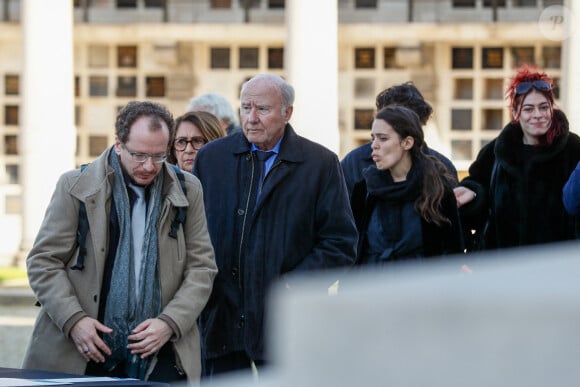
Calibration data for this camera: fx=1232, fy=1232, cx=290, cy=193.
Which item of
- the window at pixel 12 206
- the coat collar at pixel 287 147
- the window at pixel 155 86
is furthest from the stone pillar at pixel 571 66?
the coat collar at pixel 287 147

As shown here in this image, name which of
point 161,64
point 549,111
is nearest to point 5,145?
point 161,64

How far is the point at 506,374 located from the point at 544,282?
2.5 inches

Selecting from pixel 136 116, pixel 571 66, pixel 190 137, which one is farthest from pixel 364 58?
pixel 136 116

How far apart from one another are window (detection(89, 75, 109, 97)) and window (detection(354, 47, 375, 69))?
12.8 feet

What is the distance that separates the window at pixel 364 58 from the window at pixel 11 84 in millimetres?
5241

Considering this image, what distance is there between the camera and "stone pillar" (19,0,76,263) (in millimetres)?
15953

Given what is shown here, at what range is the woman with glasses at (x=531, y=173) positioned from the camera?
5.87 meters

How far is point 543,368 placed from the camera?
26.1 inches

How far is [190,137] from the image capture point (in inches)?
242

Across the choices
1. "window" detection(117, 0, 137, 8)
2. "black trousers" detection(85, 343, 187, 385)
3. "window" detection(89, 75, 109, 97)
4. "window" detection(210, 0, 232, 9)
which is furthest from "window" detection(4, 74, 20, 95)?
"black trousers" detection(85, 343, 187, 385)

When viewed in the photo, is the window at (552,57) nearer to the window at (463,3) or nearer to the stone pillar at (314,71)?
the window at (463,3)

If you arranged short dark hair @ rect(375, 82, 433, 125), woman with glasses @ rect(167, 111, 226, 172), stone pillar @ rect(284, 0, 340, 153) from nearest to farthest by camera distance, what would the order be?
short dark hair @ rect(375, 82, 433, 125)
woman with glasses @ rect(167, 111, 226, 172)
stone pillar @ rect(284, 0, 340, 153)

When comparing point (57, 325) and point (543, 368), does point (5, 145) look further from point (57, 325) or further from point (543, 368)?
point (543, 368)

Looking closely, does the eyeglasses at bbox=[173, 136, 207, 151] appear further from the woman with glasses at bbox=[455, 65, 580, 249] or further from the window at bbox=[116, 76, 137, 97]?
the window at bbox=[116, 76, 137, 97]
